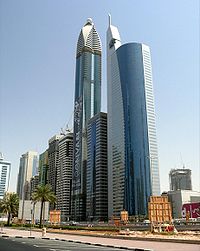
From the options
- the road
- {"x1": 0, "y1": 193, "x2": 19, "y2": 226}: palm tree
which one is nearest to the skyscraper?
{"x1": 0, "y1": 193, "x2": 19, "y2": 226}: palm tree

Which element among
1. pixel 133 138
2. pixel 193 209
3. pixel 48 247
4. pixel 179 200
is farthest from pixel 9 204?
pixel 179 200

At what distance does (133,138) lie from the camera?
183 meters

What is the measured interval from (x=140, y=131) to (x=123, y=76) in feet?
121

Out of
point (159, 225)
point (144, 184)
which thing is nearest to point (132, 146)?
point (144, 184)

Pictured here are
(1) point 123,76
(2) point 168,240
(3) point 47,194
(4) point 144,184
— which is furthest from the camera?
(1) point 123,76

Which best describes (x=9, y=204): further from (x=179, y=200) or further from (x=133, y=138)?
(x=179, y=200)

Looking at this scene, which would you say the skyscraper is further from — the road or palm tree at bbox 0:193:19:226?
the road

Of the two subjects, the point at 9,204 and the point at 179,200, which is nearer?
the point at 9,204

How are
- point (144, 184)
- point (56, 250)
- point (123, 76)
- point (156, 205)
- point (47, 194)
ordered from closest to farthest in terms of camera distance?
point (56, 250) < point (156, 205) < point (47, 194) < point (144, 184) < point (123, 76)

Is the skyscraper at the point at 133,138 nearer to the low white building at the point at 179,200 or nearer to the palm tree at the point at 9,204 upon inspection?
the low white building at the point at 179,200

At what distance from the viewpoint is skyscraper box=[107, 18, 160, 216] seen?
7151 inches

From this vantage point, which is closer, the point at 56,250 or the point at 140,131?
the point at 56,250

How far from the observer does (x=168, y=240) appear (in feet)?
107

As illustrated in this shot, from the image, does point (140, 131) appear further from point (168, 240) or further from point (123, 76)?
point (168, 240)
